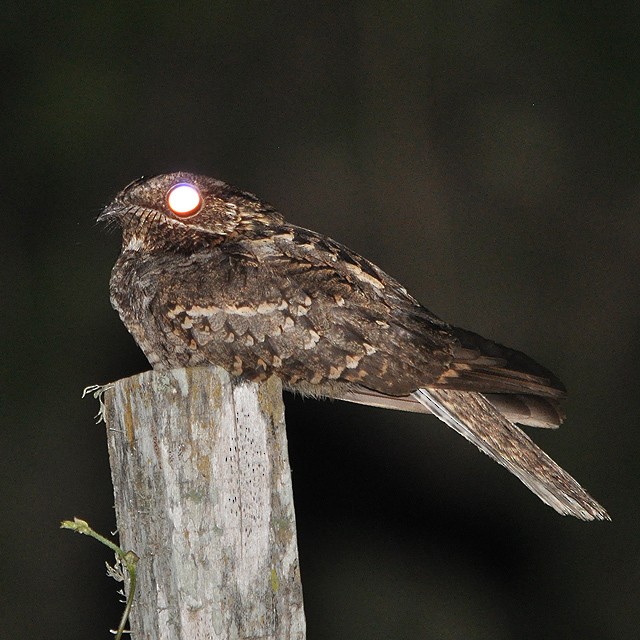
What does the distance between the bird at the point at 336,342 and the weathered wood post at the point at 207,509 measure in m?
0.48

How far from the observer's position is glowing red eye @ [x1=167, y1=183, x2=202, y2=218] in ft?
8.48

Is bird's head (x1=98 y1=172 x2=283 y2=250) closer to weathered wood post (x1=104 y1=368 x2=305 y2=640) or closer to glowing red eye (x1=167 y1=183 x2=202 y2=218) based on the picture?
glowing red eye (x1=167 y1=183 x2=202 y2=218)

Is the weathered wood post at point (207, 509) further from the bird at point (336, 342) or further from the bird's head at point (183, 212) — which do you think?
the bird's head at point (183, 212)

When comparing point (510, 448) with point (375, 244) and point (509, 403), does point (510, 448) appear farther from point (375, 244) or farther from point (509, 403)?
point (375, 244)

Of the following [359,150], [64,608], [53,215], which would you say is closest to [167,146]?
[53,215]

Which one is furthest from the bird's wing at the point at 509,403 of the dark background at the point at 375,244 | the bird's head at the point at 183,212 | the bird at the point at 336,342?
the dark background at the point at 375,244

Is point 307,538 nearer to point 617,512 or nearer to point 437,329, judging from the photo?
point 617,512

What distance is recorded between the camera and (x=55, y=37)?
595 centimetres

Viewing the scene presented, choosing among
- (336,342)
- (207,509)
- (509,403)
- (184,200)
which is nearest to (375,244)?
(184,200)

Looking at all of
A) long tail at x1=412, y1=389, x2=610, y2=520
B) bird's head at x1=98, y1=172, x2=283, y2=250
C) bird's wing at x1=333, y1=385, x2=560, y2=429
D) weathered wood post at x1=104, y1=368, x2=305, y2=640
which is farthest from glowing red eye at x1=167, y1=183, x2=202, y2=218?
weathered wood post at x1=104, y1=368, x2=305, y2=640

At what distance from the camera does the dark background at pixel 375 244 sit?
5559 millimetres

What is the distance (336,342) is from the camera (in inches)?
88.8

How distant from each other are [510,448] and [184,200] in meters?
1.12

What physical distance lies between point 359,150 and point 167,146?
1174 mm
